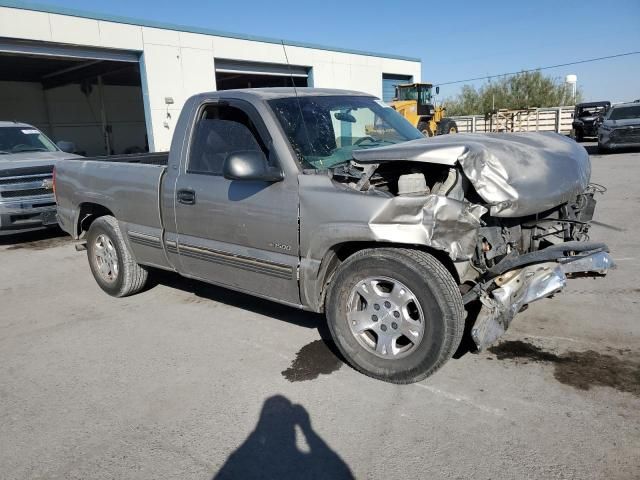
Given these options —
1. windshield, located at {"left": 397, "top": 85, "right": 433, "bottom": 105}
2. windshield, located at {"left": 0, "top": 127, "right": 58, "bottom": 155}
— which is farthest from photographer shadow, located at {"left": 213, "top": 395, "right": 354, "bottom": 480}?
windshield, located at {"left": 397, "top": 85, "right": 433, "bottom": 105}

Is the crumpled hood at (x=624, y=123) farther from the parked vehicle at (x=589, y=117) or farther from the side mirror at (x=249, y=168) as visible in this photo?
the side mirror at (x=249, y=168)

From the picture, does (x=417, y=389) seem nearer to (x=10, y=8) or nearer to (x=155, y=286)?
(x=155, y=286)

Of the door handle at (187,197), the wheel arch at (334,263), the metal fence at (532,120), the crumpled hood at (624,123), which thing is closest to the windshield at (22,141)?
the door handle at (187,197)

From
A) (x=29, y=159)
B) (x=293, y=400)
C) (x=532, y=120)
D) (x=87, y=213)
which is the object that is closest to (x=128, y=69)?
(x=29, y=159)

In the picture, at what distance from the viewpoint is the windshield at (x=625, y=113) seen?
1841cm

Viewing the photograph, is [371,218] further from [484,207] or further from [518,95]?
[518,95]

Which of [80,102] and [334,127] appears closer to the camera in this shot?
[334,127]

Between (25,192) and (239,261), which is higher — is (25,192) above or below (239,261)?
above

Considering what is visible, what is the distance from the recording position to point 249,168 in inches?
138

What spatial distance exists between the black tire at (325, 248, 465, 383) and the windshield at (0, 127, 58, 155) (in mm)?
8527

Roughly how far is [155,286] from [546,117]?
35.8 meters

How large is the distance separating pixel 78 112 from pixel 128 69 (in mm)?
8893

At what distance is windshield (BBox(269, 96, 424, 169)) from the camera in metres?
3.81

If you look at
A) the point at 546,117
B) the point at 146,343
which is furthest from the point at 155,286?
the point at 546,117
